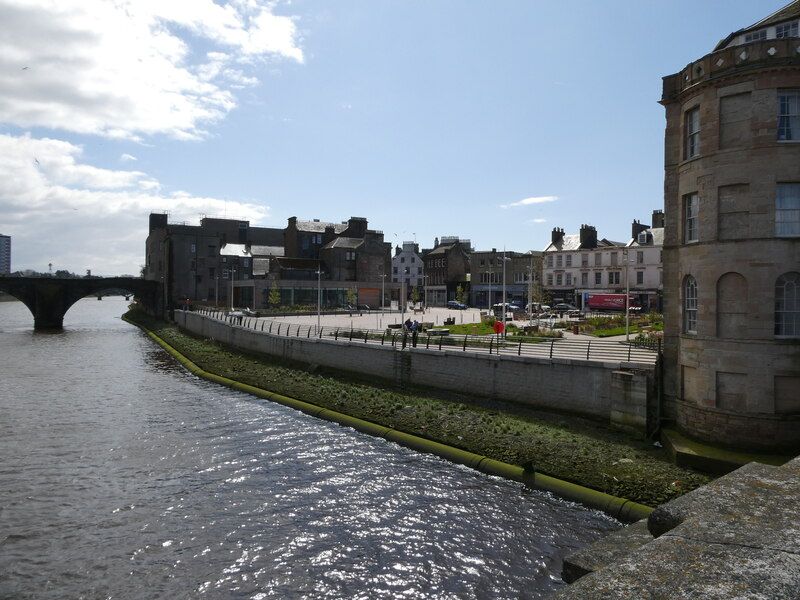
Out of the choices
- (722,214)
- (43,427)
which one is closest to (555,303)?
(722,214)

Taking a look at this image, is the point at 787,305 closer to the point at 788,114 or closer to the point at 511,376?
the point at 788,114

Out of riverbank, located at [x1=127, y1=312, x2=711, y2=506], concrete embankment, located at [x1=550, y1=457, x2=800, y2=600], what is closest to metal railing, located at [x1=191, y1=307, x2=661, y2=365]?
riverbank, located at [x1=127, y1=312, x2=711, y2=506]

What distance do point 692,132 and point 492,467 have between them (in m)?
15.1

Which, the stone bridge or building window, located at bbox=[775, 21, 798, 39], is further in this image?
the stone bridge

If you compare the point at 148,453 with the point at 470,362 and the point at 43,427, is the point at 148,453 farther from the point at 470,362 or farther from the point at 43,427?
the point at 470,362

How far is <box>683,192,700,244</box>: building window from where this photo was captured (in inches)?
840

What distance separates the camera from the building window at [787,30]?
2120 centimetres

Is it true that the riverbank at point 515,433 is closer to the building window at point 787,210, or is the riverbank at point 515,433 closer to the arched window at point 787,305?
the arched window at point 787,305

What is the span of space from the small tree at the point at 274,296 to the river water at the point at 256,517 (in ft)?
189

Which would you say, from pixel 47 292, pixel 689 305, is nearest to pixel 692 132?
pixel 689 305

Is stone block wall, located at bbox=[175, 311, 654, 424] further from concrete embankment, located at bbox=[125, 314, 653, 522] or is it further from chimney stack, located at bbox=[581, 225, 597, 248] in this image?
chimney stack, located at bbox=[581, 225, 597, 248]

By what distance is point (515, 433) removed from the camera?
23.9m

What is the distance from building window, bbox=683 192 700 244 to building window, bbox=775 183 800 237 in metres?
2.64

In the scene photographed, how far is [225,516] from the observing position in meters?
17.3
